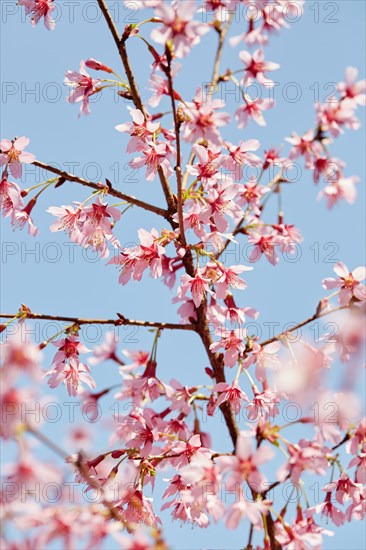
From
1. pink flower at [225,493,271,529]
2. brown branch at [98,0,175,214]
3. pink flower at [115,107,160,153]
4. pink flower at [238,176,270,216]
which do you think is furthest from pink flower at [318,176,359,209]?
pink flower at [225,493,271,529]

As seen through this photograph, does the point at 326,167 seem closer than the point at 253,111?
Yes

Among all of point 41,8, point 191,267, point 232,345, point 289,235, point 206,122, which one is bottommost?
point 232,345

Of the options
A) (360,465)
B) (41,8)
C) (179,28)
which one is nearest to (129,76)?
(41,8)

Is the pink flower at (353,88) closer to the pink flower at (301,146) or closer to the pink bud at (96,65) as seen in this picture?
the pink flower at (301,146)

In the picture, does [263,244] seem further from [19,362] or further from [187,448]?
[19,362]

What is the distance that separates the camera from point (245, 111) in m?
3.79

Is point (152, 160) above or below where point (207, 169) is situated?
above

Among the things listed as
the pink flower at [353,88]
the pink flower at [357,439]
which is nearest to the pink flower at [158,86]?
the pink flower at [353,88]

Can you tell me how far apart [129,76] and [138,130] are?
1.16 ft

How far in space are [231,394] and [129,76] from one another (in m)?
2.09

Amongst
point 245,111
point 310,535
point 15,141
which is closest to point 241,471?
point 310,535

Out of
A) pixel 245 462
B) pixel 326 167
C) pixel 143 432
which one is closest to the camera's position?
pixel 245 462

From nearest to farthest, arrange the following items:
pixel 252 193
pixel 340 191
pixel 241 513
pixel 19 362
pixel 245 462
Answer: pixel 19 362 < pixel 245 462 < pixel 241 513 < pixel 340 191 < pixel 252 193

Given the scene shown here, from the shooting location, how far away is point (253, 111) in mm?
3783
